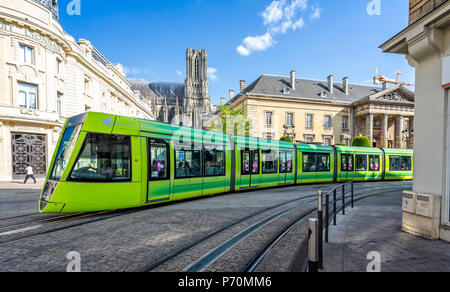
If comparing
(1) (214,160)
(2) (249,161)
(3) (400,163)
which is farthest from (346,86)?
(1) (214,160)

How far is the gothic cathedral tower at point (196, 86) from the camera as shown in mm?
70812

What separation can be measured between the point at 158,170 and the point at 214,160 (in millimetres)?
2886

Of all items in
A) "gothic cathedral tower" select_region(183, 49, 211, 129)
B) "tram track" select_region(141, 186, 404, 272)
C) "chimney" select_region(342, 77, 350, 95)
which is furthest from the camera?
"gothic cathedral tower" select_region(183, 49, 211, 129)

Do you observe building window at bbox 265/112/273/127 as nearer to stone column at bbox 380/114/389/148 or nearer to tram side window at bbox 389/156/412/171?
stone column at bbox 380/114/389/148

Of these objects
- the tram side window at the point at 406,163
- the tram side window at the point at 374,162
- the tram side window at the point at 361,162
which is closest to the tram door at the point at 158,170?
the tram side window at the point at 361,162

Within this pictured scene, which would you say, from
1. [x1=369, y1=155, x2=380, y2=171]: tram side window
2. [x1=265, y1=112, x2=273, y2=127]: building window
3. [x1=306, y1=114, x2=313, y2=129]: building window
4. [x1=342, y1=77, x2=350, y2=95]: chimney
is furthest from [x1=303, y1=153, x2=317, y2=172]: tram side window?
[x1=342, y1=77, x2=350, y2=95]: chimney

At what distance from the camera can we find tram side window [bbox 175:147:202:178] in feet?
26.1

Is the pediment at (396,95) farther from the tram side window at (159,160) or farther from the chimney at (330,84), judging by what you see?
the tram side window at (159,160)

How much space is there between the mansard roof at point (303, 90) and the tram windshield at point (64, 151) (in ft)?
107

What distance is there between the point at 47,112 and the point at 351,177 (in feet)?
80.5

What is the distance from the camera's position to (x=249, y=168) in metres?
11.2

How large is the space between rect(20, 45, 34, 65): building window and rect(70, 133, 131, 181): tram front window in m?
18.2
